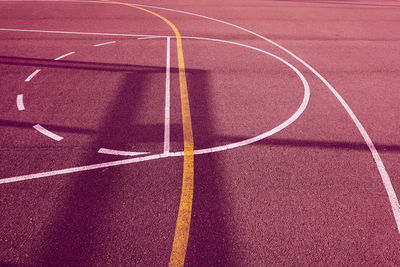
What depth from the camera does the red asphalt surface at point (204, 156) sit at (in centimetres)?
322

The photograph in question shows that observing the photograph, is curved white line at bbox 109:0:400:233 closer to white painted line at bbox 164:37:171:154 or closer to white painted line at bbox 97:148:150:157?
white painted line at bbox 164:37:171:154

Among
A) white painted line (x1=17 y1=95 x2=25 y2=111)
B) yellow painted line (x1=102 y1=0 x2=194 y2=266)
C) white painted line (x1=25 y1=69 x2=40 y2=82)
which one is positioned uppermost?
white painted line (x1=25 y1=69 x2=40 y2=82)

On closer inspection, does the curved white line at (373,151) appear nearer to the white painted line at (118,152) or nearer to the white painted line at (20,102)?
the white painted line at (118,152)

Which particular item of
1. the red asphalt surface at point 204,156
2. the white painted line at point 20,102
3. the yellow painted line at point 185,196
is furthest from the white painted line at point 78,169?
the white painted line at point 20,102

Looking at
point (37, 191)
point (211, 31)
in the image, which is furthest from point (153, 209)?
point (211, 31)

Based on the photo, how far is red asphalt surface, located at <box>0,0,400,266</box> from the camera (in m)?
3.22

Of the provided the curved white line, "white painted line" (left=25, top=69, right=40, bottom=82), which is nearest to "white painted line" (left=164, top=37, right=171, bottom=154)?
"white painted line" (left=25, top=69, right=40, bottom=82)

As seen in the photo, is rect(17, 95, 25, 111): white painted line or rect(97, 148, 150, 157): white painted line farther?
rect(17, 95, 25, 111): white painted line

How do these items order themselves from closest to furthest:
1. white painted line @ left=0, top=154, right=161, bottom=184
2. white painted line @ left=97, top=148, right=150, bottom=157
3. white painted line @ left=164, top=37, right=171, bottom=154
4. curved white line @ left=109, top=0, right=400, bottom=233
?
curved white line @ left=109, top=0, right=400, bottom=233, white painted line @ left=0, top=154, right=161, bottom=184, white painted line @ left=97, top=148, right=150, bottom=157, white painted line @ left=164, top=37, right=171, bottom=154

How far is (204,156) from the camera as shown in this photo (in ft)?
14.4

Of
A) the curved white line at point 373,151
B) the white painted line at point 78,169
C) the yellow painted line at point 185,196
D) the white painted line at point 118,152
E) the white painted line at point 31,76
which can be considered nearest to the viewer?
the yellow painted line at point 185,196

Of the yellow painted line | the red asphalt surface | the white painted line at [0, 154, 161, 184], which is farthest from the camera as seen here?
the white painted line at [0, 154, 161, 184]

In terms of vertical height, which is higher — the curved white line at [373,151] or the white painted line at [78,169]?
the curved white line at [373,151]

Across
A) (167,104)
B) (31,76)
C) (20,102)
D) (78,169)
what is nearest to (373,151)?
(167,104)
